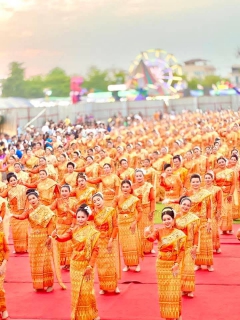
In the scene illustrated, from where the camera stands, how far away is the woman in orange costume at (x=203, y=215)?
11.2m

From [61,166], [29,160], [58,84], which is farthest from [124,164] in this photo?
Answer: [58,84]

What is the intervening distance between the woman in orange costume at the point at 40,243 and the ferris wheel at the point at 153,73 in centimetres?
5036

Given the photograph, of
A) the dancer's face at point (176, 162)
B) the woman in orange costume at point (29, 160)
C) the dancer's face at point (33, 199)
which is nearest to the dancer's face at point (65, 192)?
the dancer's face at point (33, 199)

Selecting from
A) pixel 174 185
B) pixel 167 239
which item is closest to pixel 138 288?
pixel 167 239

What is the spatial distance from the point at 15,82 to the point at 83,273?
90965 millimetres

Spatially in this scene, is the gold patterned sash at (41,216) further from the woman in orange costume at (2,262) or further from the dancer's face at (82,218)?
the dancer's face at (82,218)

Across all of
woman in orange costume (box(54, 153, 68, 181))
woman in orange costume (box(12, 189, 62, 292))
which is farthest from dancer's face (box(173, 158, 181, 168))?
woman in orange costume (box(12, 189, 62, 292))

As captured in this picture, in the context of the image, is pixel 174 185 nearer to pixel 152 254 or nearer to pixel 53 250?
pixel 152 254

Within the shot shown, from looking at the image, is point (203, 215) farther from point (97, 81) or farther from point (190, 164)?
point (97, 81)

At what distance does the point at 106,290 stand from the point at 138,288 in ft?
1.70

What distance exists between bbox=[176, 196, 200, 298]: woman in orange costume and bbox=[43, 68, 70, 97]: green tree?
90050mm

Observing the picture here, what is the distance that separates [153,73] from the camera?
63594mm

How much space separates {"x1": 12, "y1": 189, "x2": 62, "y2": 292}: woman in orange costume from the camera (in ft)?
34.5

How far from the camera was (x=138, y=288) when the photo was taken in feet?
34.5
